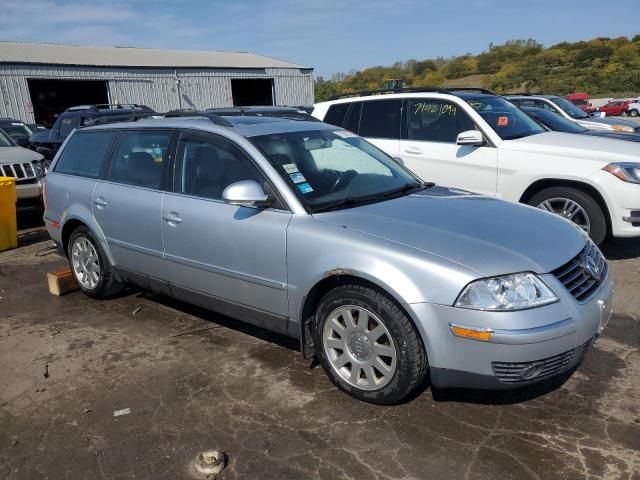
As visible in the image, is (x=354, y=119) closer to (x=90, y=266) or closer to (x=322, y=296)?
(x=90, y=266)

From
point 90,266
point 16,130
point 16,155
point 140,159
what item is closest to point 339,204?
point 140,159

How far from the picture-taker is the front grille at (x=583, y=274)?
2949 millimetres

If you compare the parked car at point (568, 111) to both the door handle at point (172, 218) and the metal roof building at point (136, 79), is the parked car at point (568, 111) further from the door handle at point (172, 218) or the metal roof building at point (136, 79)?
the metal roof building at point (136, 79)

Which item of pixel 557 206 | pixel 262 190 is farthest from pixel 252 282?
pixel 557 206

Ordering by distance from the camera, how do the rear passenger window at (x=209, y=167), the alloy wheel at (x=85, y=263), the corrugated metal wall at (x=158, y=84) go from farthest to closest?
the corrugated metal wall at (x=158, y=84), the alloy wheel at (x=85, y=263), the rear passenger window at (x=209, y=167)

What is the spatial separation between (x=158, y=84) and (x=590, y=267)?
94.4ft

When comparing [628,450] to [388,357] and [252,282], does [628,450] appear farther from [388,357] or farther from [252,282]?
[252,282]

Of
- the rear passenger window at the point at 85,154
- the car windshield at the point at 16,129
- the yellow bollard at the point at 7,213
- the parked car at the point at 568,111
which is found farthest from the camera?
the car windshield at the point at 16,129

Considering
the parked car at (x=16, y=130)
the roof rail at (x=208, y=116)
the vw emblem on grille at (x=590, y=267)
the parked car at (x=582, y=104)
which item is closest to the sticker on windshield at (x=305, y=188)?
the roof rail at (x=208, y=116)

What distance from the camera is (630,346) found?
152 inches

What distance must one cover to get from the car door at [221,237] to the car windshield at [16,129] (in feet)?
42.0

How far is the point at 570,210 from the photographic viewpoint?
576 centimetres

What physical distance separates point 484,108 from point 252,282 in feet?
14.0

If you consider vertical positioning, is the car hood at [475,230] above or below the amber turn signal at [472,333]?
above
